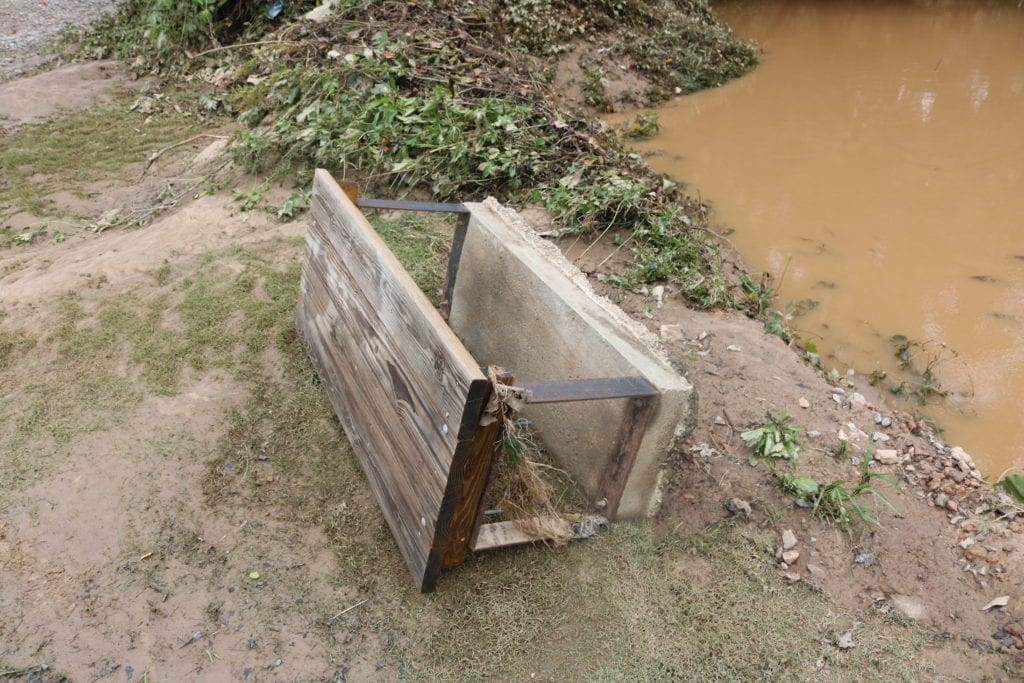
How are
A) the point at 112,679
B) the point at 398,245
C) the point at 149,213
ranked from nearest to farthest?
the point at 112,679 < the point at 398,245 < the point at 149,213

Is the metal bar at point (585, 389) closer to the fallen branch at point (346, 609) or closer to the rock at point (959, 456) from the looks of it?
the fallen branch at point (346, 609)

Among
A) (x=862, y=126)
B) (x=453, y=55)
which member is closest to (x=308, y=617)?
(x=453, y=55)

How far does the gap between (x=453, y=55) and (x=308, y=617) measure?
4.79 meters

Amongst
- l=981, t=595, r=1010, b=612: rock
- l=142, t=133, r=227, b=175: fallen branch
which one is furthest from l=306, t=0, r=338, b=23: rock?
l=981, t=595, r=1010, b=612: rock

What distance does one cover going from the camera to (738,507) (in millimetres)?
2904

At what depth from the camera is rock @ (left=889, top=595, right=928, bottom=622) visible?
2674 mm

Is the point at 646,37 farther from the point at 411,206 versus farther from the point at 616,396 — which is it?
the point at 616,396

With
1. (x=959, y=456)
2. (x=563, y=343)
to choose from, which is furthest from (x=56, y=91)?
(x=959, y=456)

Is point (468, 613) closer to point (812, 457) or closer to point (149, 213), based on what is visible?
point (812, 457)

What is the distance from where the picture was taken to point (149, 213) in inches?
207

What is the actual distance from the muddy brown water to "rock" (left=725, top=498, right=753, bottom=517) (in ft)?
5.34

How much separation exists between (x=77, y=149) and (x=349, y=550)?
5.27 m

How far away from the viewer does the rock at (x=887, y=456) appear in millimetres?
3252

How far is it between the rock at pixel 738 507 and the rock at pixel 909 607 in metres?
0.56
